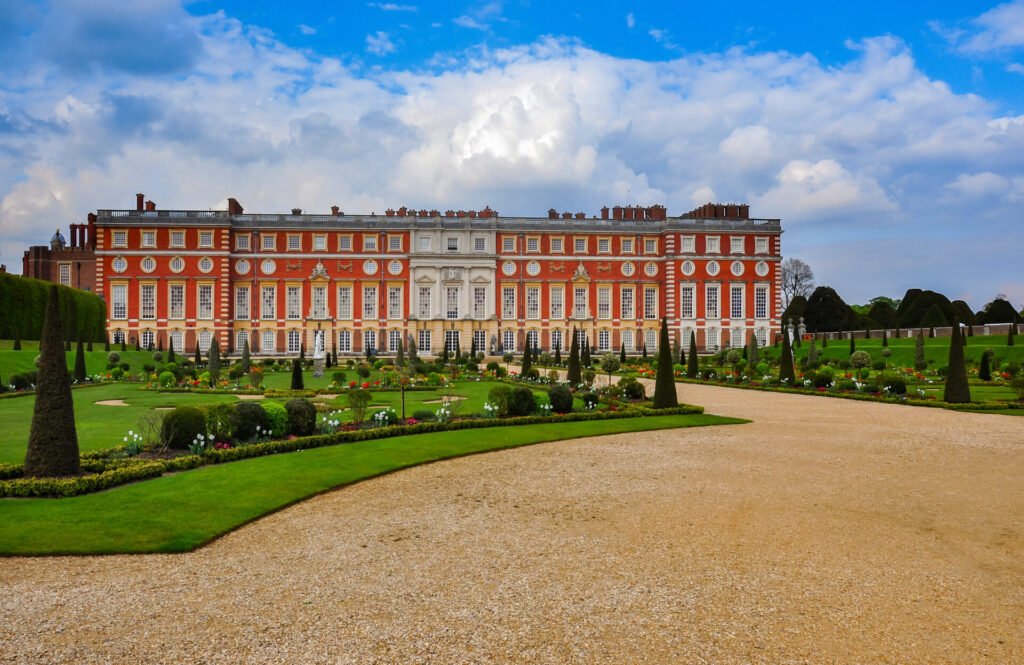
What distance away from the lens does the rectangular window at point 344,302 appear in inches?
1863

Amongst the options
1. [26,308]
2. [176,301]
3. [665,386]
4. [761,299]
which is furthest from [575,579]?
[761,299]

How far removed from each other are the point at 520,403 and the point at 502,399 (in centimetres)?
47

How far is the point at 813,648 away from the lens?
13.7ft

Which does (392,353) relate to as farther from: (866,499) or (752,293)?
(866,499)

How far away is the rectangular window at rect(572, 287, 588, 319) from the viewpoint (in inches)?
1923

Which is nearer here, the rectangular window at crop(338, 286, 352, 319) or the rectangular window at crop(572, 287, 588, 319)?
the rectangular window at crop(338, 286, 352, 319)

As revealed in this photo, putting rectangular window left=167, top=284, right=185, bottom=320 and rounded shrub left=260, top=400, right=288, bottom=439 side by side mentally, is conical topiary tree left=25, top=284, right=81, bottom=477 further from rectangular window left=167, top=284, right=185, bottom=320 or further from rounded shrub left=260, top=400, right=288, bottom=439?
Answer: rectangular window left=167, top=284, right=185, bottom=320

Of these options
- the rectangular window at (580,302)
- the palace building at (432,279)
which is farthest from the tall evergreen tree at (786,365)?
the rectangular window at (580,302)

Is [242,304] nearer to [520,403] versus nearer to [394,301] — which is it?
[394,301]

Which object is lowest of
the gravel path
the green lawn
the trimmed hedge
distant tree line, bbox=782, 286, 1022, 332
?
the gravel path

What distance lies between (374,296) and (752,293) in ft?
91.4

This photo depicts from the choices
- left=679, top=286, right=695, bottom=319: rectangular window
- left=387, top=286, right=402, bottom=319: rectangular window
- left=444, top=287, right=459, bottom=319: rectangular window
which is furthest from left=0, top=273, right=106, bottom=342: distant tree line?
left=679, top=286, right=695, bottom=319: rectangular window

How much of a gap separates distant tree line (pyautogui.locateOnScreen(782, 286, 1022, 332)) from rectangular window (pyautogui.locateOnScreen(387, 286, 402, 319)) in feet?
96.7

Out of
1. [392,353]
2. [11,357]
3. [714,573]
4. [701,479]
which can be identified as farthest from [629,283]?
[714,573]
